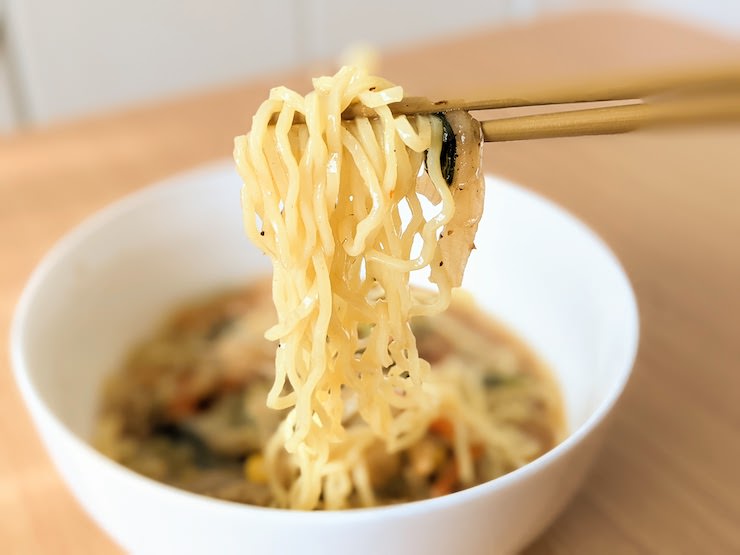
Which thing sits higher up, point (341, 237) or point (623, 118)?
point (623, 118)

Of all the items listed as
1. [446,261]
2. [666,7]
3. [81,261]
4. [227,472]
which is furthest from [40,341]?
[666,7]

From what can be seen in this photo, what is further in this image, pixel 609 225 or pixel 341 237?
pixel 609 225

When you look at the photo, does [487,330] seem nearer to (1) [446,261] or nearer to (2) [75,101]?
(1) [446,261]

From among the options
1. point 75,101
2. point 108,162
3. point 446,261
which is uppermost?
point 446,261

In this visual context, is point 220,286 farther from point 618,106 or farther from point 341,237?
point 618,106

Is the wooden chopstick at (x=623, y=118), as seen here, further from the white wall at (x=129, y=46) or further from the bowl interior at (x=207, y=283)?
the white wall at (x=129, y=46)

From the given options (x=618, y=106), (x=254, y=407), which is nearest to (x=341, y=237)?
(x=618, y=106)

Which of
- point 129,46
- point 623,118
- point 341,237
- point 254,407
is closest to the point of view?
point 623,118
